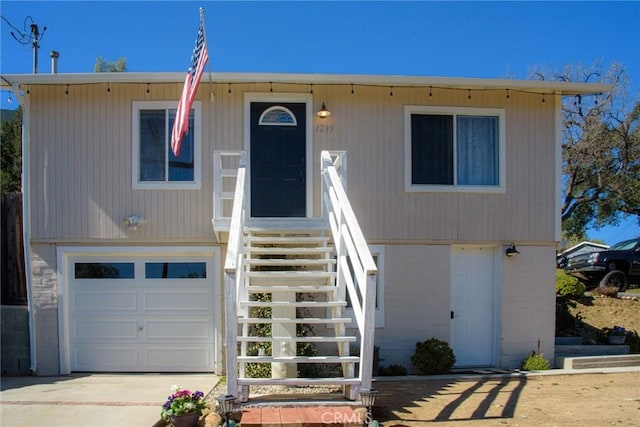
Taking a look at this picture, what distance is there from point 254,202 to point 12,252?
13.9 feet

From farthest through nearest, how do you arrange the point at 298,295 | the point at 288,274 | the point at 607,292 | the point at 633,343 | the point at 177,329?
the point at 607,292
the point at 633,343
the point at 177,329
the point at 298,295
the point at 288,274

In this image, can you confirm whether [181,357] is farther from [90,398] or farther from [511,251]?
[511,251]

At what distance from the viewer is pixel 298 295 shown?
9.02m

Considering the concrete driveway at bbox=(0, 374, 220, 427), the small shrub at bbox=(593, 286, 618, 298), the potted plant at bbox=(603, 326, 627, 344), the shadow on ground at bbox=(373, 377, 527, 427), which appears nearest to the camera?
the concrete driveway at bbox=(0, 374, 220, 427)

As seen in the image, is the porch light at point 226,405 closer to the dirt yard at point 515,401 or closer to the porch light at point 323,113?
the dirt yard at point 515,401

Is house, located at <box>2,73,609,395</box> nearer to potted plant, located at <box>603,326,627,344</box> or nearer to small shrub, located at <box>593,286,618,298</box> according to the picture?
potted plant, located at <box>603,326,627,344</box>

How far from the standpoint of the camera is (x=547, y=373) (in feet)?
29.7

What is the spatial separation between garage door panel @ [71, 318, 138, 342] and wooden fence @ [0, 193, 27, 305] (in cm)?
115

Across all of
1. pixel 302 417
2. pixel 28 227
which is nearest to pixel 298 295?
pixel 302 417

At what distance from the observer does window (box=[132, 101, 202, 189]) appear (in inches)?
364

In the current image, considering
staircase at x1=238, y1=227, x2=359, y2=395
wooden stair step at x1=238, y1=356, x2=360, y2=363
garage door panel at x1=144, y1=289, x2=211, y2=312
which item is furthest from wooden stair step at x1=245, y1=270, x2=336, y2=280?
garage door panel at x1=144, y1=289, x2=211, y2=312

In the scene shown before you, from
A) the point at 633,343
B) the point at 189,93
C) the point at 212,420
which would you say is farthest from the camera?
the point at 633,343

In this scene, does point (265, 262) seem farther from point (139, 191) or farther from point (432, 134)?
point (432, 134)

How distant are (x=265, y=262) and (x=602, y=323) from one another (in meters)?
8.85
